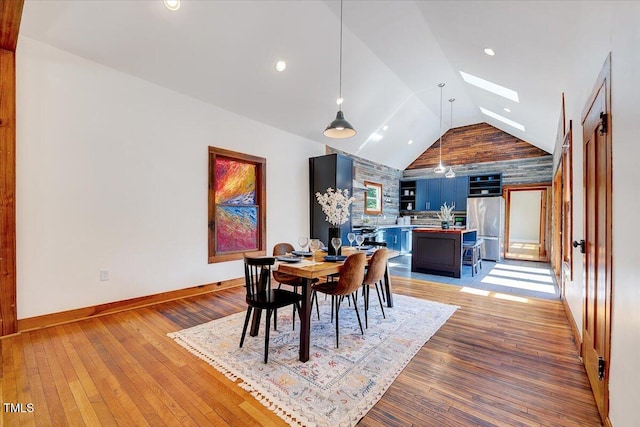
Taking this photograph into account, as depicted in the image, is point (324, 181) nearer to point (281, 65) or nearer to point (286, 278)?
point (281, 65)

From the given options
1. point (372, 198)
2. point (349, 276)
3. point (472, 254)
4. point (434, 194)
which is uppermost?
point (434, 194)

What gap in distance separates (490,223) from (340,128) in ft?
20.0

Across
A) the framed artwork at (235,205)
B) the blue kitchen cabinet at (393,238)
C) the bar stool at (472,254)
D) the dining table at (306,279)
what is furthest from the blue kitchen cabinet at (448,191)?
the dining table at (306,279)

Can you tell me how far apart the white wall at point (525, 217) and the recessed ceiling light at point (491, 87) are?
24.0ft

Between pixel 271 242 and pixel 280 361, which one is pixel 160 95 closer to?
pixel 271 242

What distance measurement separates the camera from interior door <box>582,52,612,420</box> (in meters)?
1.56

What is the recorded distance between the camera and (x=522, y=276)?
17.7 ft

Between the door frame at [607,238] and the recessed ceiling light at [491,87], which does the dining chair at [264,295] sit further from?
the recessed ceiling light at [491,87]

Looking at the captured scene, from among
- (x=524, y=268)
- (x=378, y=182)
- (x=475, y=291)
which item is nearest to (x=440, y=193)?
(x=378, y=182)

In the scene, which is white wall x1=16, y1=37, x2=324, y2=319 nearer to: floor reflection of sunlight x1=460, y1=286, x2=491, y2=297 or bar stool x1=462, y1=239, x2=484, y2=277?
floor reflection of sunlight x1=460, y1=286, x2=491, y2=297

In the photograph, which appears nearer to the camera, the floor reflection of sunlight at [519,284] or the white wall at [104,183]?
the white wall at [104,183]

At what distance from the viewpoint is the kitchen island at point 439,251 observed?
204 inches

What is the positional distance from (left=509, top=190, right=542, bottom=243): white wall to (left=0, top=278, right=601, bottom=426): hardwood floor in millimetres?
9683

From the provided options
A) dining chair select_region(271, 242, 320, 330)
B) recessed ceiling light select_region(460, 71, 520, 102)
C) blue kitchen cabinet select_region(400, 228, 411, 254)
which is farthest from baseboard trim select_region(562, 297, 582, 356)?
blue kitchen cabinet select_region(400, 228, 411, 254)
